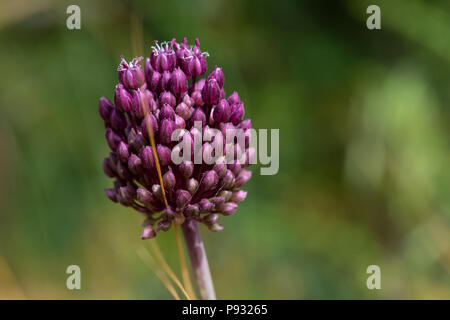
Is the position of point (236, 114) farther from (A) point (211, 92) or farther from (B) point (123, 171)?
(B) point (123, 171)

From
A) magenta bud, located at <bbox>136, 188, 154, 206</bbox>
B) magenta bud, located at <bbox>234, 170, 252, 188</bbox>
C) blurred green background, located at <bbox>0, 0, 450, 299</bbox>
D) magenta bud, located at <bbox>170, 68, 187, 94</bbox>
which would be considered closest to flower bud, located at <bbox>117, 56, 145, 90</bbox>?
magenta bud, located at <bbox>170, 68, 187, 94</bbox>

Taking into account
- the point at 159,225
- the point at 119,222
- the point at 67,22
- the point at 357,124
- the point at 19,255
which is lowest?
the point at 19,255

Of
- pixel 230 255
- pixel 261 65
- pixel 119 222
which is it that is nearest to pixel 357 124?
pixel 261 65

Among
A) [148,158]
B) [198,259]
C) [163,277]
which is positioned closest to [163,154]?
[148,158]

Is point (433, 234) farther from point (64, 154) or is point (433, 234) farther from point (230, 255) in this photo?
point (64, 154)

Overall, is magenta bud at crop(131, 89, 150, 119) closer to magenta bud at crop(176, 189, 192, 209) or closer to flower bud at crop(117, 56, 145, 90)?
flower bud at crop(117, 56, 145, 90)

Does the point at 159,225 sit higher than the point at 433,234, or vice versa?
the point at 159,225
